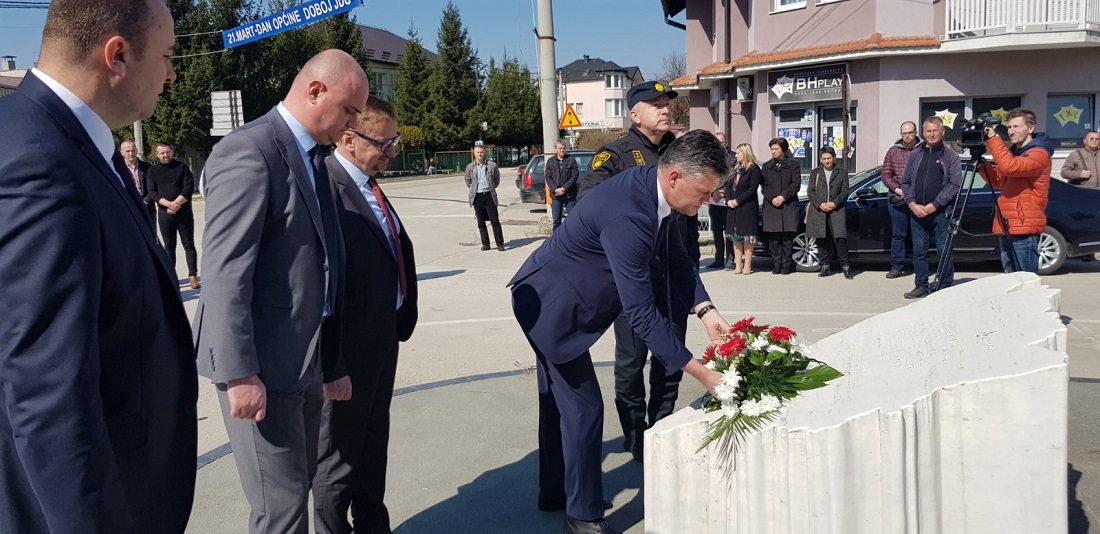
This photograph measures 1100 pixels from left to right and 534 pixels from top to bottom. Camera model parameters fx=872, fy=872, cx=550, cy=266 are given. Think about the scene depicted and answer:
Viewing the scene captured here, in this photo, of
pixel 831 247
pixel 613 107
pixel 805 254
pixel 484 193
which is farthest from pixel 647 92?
pixel 613 107

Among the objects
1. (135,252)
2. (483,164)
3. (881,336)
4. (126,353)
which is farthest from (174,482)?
(483,164)

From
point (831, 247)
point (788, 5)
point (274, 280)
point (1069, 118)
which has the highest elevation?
point (788, 5)

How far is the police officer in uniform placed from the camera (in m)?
4.78

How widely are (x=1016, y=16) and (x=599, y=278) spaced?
55.9 feet

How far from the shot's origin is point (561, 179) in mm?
15805

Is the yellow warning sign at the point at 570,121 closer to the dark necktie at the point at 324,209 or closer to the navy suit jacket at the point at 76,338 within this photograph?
the dark necktie at the point at 324,209

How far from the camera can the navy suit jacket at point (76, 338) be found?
1.70m

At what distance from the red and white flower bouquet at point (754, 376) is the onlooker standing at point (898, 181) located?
752 cm

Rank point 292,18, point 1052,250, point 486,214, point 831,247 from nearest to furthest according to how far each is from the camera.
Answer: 1. point 1052,250
2. point 831,247
3. point 292,18
4. point 486,214

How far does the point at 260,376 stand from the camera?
111 inches

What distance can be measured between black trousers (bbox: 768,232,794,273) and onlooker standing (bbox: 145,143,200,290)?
25.5 feet

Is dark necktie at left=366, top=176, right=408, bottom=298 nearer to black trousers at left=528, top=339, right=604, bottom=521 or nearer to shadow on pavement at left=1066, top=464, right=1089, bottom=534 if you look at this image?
black trousers at left=528, top=339, right=604, bottom=521

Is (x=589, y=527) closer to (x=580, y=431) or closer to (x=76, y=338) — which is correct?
(x=580, y=431)

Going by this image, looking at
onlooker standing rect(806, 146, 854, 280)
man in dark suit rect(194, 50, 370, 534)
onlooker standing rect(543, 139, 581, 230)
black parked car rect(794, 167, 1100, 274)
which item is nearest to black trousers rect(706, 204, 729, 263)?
onlooker standing rect(806, 146, 854, 280)
